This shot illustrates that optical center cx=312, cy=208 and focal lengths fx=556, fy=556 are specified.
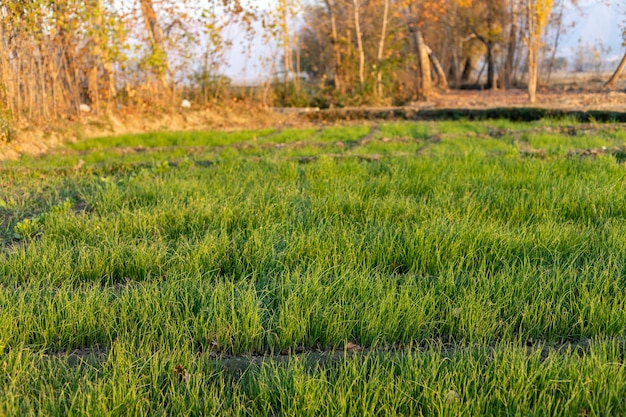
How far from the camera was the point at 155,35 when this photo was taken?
11.4 m

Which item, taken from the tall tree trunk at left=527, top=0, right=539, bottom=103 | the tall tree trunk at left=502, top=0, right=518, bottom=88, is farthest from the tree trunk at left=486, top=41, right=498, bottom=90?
the tall tree trunk at left=527, top=0, right=539, bottom=103

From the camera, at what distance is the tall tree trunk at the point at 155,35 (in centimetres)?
1081

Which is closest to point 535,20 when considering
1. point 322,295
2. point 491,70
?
point 491,70

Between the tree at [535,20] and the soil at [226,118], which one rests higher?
the tree at [535,20]

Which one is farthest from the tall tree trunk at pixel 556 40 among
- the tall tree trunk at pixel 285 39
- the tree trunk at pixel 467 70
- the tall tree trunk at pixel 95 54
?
the tall tree trunk at pixel 95 54

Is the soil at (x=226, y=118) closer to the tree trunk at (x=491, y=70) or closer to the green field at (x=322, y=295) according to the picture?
the green field at (x=322, y=295)

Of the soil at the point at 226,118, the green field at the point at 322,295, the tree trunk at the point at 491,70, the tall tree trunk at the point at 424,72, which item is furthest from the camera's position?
the tree trunk at the point at 491,70

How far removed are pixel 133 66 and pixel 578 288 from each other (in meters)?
10.0

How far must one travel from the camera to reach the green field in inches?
62.3

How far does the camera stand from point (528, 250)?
2711 millimetres

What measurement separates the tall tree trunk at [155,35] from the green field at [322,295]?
7.04m

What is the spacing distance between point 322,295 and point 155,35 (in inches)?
416

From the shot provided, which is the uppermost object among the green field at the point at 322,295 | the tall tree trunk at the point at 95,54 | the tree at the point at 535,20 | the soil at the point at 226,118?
the tree at the point at 535,20

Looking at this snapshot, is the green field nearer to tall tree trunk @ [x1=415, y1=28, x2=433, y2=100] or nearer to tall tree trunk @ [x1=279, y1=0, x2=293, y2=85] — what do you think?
tall tree trunk @ [x1=279, y1=0, x2=293, y2=85]
